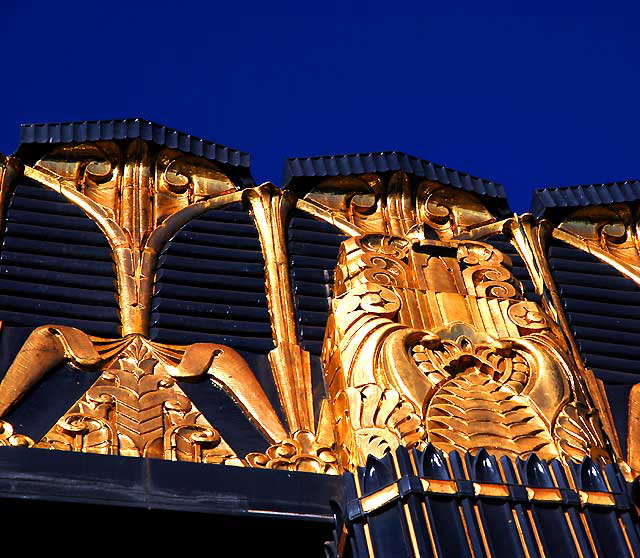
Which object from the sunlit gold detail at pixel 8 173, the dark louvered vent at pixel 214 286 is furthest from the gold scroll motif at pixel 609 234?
the sunlit gold detail at pixel 8 173

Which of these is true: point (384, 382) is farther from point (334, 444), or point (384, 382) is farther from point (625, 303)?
point (625, 303)

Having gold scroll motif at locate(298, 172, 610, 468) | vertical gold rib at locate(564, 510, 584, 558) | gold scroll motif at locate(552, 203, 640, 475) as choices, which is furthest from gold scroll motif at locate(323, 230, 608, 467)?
gold scroll motif at locate(552, 203, 640, 475)

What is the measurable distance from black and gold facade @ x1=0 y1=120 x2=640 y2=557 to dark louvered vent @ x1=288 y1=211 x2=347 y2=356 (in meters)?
0.02

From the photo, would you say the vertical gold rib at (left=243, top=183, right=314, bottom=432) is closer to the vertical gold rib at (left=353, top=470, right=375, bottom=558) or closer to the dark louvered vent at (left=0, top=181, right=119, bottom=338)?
the dark louvered vent at (left=0, top=181, right=119, bottom=338)

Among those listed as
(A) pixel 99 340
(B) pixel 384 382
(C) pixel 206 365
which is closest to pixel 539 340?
(B) pixel 384 382

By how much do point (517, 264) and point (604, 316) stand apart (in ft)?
2.88

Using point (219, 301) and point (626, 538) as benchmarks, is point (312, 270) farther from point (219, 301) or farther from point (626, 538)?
point (626, 538)

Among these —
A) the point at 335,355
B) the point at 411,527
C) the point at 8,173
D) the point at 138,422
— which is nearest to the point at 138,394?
the point at 138,422

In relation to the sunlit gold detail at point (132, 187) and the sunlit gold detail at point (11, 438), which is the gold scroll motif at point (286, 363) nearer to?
the sunlit gold detail at point (132, 187)

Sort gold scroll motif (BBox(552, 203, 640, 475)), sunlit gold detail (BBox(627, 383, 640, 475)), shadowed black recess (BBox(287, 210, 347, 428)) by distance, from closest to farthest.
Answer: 1. sunlit gold detail (BBox(627, 383, 640, 475))
2. shadowed black recess (BBox(287, 210, 347, 428))
3. gold scroll motif (BBox(552, 203, 640, 475))

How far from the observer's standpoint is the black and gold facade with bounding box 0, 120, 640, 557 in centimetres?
876

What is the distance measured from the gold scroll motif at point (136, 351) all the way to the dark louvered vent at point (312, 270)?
64 centimetres

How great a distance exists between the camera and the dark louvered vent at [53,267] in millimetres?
10594

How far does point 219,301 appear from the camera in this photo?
11164 mm
